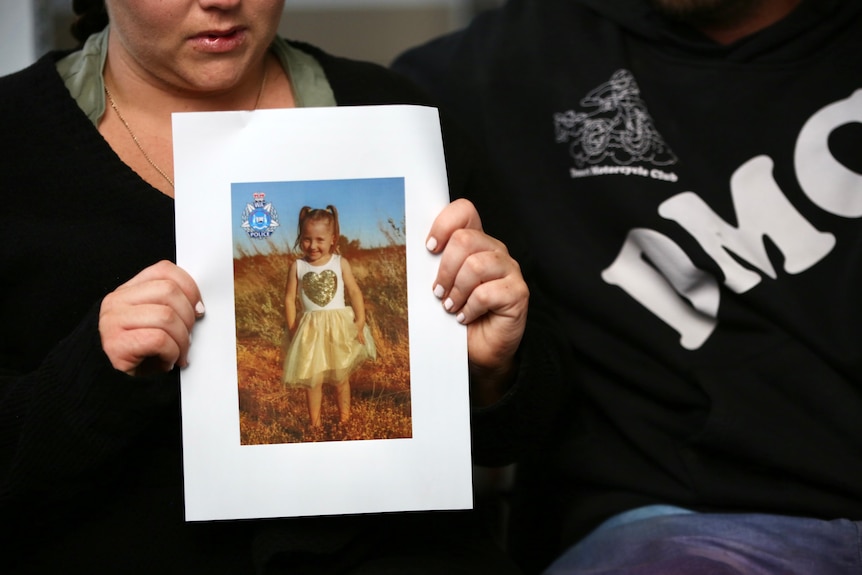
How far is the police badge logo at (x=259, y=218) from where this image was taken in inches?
35.4

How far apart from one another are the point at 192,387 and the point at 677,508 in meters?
0.60

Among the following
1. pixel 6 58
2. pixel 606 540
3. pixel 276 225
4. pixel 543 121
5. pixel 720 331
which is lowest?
pixel 606 540

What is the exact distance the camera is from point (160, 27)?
952 mm

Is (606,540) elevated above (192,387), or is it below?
below

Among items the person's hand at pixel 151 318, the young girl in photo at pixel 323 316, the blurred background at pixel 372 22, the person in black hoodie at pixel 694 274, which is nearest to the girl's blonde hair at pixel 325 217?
the young girl in photo at pixel 323 316

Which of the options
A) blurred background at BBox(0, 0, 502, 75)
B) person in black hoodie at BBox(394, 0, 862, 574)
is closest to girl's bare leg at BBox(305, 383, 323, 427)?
person in black hoodie at BBox(394, 0, 862, 574)

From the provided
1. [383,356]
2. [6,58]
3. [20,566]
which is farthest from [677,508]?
[6,58]

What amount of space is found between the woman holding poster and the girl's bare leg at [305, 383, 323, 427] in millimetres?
A: 112

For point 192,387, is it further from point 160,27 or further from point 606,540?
point 606,540

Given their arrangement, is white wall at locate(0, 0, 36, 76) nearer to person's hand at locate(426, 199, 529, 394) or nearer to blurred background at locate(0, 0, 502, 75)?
blurred background at locate(0, 0, 502, 75)

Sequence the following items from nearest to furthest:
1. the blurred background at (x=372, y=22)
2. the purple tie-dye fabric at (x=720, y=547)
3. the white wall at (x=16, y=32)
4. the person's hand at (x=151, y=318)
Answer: the person's hand at (x=151, y=318), the purple tie-dye fabric at (x=720, y=547), the white wall at (x=16, y=32), the blurred background at (x=372, y=22)

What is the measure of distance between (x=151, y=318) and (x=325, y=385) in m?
0.16

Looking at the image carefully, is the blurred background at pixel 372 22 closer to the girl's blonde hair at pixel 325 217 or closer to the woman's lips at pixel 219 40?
the woman's lips at pixel 219 40

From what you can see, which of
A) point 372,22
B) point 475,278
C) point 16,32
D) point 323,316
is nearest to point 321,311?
point 323,316
